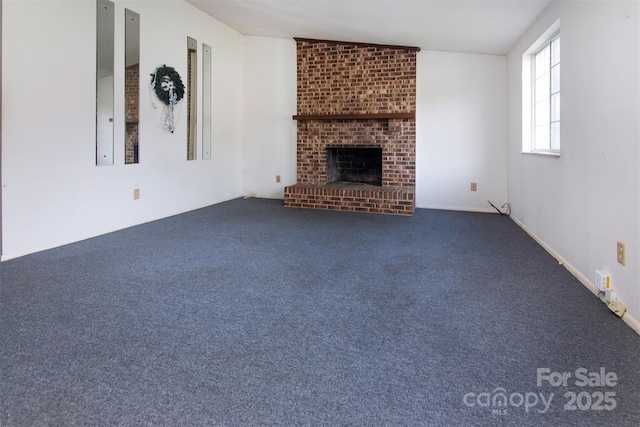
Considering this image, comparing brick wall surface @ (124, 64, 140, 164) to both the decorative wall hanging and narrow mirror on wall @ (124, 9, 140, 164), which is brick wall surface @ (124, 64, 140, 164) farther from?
the decorative wall hanging

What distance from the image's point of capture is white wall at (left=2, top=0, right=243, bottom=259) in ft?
9.54

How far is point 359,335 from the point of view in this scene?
1.75 m

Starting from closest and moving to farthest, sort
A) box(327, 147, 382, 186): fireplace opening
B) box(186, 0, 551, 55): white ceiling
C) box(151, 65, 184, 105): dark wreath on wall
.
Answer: box(186, 0, 551, 55): white ceiling
box(151, 65, 184, 105): dark wreath on wall
box(327, 147, 382, 186): fireplace opening

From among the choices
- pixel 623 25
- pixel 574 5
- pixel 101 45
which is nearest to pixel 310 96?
pixel 101 45

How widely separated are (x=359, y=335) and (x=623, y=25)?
2.01 meters

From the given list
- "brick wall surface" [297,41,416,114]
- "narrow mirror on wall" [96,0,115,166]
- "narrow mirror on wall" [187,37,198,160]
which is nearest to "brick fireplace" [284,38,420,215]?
"brick wall surface" [297,41,416,114]

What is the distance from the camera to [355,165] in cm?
607

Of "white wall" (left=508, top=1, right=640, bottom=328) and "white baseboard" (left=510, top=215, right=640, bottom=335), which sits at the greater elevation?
"white wall" (left=508, top=1, right=640, bottom=328)

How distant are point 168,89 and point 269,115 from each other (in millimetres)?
1984

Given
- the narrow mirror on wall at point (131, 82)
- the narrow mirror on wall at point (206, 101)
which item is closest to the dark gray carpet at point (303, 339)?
the narrow mirror on wall at point (131, 82)

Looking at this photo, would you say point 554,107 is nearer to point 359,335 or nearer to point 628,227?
point 628,227

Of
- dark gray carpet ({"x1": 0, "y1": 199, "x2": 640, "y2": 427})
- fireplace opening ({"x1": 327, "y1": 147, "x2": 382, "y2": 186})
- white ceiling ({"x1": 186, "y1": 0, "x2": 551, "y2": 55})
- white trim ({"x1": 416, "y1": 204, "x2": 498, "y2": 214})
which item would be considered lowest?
dark gray carpet ({"x1": 0, "y1": 199, "x2": 640, "y2": 427})

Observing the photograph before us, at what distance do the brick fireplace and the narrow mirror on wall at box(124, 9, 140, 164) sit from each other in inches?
83.8

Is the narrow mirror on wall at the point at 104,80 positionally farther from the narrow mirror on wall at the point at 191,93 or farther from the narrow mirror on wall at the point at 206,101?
the narrow mirror on wall at the point at 206,101
